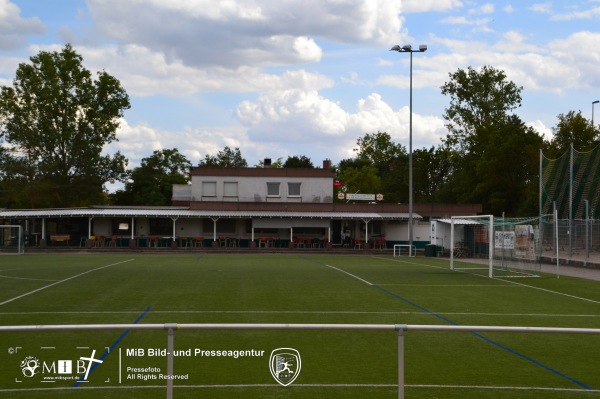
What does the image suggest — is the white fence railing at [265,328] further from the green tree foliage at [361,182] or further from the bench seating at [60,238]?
the green tree foliage at [361,182]

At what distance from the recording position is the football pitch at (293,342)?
729 centimetres

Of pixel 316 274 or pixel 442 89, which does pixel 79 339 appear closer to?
pixel 316 274

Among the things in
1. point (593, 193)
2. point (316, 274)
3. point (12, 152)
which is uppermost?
point (12, 152)

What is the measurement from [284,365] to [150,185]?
307ft

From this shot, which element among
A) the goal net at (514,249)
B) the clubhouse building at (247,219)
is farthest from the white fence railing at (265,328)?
the clubhouse building at (247,219)

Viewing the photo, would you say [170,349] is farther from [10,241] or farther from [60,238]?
[60,238]

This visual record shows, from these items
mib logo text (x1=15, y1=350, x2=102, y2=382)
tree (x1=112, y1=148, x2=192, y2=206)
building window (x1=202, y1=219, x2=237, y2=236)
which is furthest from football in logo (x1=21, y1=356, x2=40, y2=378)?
tree (x1=112, y1=148, x2=192, y2=206)

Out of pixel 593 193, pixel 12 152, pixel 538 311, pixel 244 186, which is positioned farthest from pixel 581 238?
pixel 12 152

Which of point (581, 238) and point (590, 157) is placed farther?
point (590, 157)

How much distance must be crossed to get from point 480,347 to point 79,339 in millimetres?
7381

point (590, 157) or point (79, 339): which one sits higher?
point (590, 157)

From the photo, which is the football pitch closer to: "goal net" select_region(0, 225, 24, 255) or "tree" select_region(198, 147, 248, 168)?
"goal net" select_region(0, 225, 24, 255)

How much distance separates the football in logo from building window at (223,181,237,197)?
202ft

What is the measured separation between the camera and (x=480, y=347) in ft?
40.4
